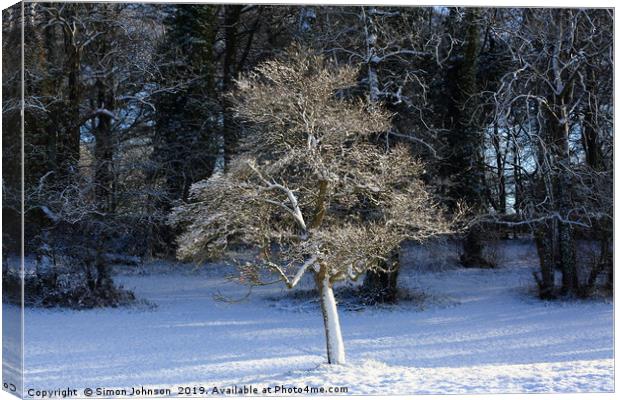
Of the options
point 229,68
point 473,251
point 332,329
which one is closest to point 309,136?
point 229,68

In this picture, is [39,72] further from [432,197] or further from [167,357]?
[432,197]

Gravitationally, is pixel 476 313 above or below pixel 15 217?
below

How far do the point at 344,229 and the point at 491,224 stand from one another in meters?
2.11

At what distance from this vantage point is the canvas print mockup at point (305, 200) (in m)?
7.50

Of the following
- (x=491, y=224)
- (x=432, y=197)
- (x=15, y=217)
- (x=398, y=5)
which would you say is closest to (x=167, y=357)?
(x=15, y=217)

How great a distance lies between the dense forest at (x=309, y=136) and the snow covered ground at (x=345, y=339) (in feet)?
0.94

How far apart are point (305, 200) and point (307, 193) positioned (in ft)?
0.24

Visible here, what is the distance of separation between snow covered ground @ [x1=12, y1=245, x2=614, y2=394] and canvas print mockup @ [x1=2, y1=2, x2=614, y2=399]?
0.03m

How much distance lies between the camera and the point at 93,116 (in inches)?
334

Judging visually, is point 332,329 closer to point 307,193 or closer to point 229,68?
point 307,193

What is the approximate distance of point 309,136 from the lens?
751 cm

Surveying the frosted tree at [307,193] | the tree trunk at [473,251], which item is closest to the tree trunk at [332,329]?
the frosted tree at [307,193]

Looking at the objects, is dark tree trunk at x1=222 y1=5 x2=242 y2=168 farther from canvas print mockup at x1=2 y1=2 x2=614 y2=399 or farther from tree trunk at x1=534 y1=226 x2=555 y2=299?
tree trunk at x1=534 y1=226 x2=555 y2=299

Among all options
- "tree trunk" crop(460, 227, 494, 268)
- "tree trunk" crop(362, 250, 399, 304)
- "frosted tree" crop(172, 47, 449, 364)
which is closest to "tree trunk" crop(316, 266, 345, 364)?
"frosted tree" crop(172, 47, 449, 364)
